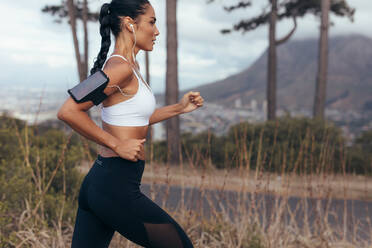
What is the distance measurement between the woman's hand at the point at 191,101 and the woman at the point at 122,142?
357 mm

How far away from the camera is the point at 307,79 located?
412 ft

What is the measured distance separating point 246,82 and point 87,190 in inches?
5274

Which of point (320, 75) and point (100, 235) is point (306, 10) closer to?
point (320, 75)

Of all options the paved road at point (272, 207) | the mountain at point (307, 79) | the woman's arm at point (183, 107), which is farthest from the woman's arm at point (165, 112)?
the mountain at point (307, 79)

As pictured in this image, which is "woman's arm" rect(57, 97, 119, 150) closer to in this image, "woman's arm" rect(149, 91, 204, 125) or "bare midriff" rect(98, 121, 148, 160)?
"bare midriff" rect(98, 121, 148, 160)

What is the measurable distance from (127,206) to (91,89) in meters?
0.53

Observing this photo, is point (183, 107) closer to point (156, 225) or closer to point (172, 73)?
point (156, 225)

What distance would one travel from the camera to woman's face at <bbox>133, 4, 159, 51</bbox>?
208cm

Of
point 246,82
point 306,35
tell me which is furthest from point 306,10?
point 306,35

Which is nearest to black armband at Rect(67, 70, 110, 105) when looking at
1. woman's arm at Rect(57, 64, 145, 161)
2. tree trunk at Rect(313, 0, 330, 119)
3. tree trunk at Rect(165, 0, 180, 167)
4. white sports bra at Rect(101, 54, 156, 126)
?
woman's arm at Rect(57, 64, 145, 161)

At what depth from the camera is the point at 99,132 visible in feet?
6.08

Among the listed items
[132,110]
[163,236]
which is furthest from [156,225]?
[132,110]

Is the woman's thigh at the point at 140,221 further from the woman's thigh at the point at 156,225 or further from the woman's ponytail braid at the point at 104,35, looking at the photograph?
the woman's ponytail braid at the point at 104,35

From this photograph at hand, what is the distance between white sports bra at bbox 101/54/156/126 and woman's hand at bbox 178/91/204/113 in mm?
382
